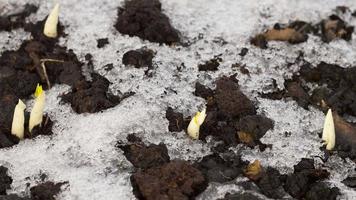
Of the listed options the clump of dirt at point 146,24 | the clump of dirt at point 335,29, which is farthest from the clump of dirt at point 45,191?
the clump of dirt at point 335,29

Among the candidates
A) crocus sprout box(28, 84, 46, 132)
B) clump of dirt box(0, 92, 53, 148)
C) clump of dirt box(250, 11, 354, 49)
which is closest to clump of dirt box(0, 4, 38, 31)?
clump of dirt box(0, 92, 53, 148)

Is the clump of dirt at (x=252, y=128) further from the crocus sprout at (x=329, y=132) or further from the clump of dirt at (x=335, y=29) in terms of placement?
the clump of dirt at (x=335, y=29)

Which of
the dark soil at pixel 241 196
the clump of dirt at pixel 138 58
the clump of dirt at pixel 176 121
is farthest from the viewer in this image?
the clump of dirt at pixel 138 58

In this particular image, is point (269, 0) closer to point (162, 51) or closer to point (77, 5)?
point (162, 51)

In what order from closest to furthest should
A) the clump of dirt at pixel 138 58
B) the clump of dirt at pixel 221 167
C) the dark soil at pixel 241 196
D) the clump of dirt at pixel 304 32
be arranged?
the dark soil at pixel 241 196 → the clump of dirt at pixel 221 167 → the clump of dirt at pixel 138 58 → the clump of dirt at pixel 304 32

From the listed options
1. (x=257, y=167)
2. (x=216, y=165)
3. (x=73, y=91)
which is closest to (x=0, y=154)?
(x=73, y=91)

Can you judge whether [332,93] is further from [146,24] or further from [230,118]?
[146,24]

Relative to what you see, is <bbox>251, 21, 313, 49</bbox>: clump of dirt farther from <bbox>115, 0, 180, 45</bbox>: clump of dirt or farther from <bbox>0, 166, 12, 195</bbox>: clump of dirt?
<bbox>0, 166, 12, 195</bbox>: clump of dirt

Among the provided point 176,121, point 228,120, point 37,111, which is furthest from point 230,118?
point 37,111
